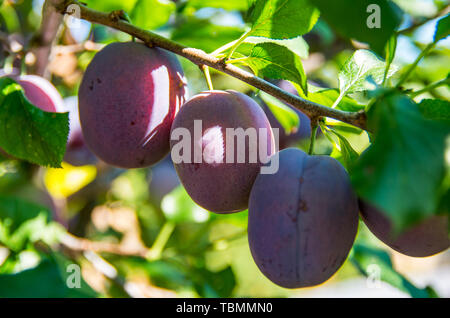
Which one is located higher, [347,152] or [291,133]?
[347,152]

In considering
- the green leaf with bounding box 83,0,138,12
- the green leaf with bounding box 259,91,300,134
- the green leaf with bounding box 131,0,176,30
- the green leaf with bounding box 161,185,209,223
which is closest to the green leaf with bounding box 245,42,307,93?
the green leaf with bounding box 259,91,300,134

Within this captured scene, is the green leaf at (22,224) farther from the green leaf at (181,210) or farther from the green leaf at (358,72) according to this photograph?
the green leaf at (358,72)

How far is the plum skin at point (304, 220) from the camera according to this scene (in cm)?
50

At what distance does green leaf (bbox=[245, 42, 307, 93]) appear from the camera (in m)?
0.57

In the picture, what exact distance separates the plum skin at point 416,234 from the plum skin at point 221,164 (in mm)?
155

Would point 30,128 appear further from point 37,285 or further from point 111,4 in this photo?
point 111,4

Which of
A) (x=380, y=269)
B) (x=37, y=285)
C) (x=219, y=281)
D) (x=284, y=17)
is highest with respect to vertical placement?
(x=284, y=17)

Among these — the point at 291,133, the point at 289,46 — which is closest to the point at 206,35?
the point at 289,46

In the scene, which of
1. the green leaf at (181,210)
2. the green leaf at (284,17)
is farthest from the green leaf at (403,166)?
the green leaf at (181,210)

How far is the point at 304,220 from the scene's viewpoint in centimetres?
50

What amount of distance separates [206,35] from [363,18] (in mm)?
548

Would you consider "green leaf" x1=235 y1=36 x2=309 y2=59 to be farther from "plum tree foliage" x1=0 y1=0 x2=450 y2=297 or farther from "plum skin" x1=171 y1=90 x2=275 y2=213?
"plum skin" x1=171 y1=90 x2=275 y2=213

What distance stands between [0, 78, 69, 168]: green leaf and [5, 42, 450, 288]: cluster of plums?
0.23 ft
